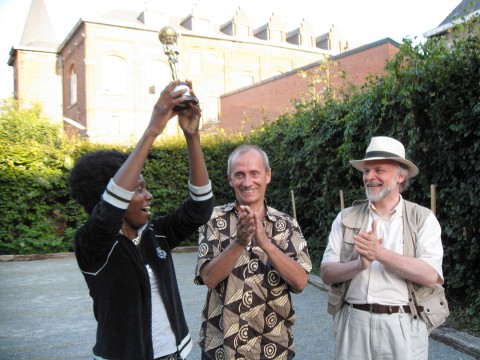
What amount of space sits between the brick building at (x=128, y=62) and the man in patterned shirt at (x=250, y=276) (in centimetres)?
2646

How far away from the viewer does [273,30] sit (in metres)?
42.8

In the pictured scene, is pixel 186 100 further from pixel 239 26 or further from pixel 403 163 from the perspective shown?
pixel 239 26

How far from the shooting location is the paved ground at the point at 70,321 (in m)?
5.16

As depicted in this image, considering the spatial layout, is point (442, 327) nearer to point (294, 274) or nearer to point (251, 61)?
point (294, 274)

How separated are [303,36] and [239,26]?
7.28 metres

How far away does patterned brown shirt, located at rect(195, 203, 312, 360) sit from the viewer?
230 cm

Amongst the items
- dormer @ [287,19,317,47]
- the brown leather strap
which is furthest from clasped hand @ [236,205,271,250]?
dormer @ [287,19,317,47]

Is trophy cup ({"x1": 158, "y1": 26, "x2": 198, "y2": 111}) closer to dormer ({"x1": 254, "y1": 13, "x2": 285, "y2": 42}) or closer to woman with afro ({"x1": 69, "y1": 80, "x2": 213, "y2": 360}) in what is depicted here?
woman with afro ({"x1": 69, "y1": 80, "x2": 213, "y2": 360})

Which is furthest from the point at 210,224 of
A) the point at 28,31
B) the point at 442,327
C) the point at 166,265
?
the point at 28,31

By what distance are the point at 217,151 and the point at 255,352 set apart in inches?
514

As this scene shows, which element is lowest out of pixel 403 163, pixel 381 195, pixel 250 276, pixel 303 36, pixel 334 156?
pixel 250 276

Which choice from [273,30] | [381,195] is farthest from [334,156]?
[273,30]

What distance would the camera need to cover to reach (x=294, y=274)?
2279 millimetres

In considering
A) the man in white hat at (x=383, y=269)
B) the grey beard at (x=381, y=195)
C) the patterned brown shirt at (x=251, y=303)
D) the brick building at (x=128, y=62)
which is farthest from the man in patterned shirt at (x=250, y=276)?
the brick building at (x=128, y=62)
